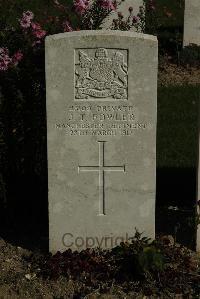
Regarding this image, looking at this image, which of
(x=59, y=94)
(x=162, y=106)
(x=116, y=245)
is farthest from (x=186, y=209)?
(x=162, y=106)

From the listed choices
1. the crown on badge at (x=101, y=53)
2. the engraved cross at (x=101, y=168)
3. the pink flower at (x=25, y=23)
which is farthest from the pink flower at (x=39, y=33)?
the engraved cross at (x=101, y=168)

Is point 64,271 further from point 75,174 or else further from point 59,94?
point 59,94

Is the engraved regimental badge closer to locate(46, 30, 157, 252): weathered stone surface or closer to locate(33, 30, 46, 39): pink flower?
locate(46, 30, 157, 252): weathered stone surface

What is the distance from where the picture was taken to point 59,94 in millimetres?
5562

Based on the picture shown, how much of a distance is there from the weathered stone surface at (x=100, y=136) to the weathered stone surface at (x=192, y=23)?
7.21 metres

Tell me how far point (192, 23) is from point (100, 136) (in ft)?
24.7

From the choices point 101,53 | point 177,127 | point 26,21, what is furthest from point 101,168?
point 177,127

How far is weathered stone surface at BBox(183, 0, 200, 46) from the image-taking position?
12379 millimetres

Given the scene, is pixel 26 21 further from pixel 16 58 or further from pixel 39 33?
pixel 16 58

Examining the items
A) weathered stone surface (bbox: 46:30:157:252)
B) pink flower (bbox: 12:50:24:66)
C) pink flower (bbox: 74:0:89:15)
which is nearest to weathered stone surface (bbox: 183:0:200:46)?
pink flower (bbox: 74:0:89:15)

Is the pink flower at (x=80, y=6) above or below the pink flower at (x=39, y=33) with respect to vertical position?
above

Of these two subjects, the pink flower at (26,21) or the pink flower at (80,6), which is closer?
the pink flower at (26,21)

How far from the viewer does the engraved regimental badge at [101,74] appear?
5.50 metres

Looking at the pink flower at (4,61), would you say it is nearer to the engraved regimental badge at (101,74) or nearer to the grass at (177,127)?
the engraved regimental badge at (101,74)
